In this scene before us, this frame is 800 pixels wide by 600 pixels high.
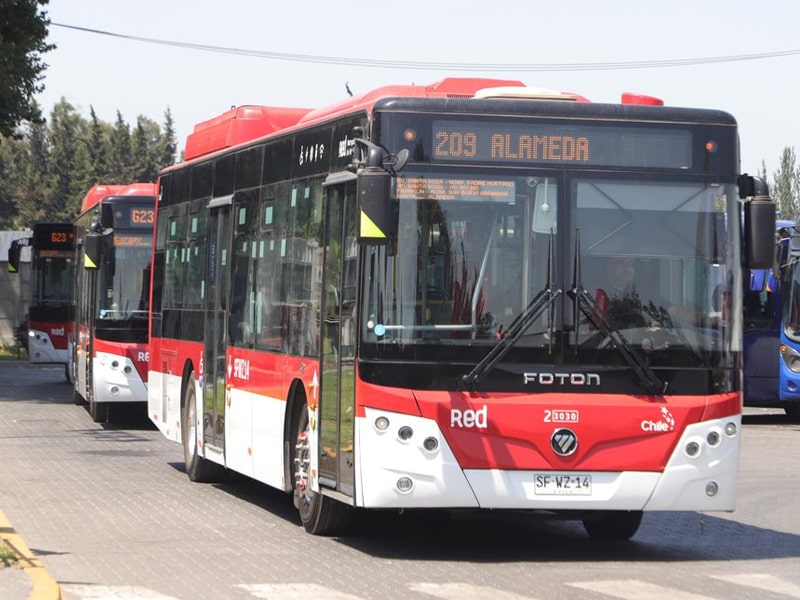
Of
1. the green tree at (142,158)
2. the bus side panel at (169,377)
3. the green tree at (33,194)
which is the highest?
the green tree at (142,158)

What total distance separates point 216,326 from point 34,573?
6.37 meters

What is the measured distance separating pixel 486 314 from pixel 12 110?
24.0 m

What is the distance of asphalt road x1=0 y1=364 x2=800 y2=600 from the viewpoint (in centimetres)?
988

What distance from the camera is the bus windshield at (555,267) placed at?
10875 millimetres

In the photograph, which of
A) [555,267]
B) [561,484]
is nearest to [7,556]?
[561,484]

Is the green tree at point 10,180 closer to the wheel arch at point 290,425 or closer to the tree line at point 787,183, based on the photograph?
the tree line at point 787,183

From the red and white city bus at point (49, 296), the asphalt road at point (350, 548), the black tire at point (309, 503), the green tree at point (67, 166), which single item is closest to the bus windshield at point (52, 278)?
the red and white city bus at point (49, 296)

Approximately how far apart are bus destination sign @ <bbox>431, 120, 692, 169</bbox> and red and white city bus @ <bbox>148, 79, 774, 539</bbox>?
0.04ft

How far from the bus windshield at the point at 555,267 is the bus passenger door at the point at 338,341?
0.34 meters

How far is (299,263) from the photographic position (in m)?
12.9

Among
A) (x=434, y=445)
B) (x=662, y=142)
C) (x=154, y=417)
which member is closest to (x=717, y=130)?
(x=662, y=142)

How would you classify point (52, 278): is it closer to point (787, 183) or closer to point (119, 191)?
point (119, 191)

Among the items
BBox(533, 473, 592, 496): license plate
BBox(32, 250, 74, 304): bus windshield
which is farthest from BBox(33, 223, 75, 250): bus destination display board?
BBox(533, 473, 592, 496): license plate

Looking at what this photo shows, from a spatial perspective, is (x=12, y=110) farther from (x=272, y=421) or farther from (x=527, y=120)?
(x=527, y=120)
